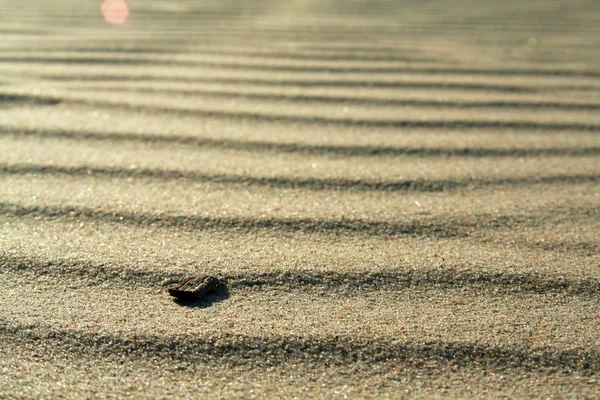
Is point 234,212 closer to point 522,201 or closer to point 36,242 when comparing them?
point 36,242

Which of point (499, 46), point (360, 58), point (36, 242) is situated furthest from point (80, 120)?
point (499, 46)

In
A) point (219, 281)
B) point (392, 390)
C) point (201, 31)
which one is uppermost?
point (201, 31)

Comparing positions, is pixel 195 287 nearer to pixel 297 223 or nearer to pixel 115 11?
pixel 297 223

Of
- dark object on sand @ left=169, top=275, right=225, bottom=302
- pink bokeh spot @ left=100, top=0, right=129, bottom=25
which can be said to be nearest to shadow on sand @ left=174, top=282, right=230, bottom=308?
dark object on sand @ left=169, top=275, right=225, bottom=302

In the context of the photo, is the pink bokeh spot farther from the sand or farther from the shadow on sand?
the shadow on sand

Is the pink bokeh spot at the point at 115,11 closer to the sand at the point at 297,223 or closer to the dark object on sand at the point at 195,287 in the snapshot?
the sand at the point at 297,223

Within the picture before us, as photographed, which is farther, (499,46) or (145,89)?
(499,46)

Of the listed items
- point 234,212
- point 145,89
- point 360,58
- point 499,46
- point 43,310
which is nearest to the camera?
point 43,310
